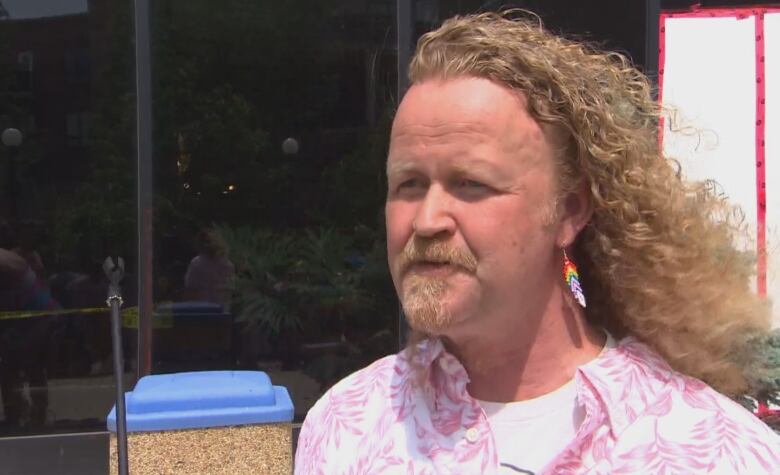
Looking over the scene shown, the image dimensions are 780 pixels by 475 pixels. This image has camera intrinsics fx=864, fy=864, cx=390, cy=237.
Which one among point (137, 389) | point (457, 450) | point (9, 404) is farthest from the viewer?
point (9, 404)

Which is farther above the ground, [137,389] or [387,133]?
[387,133]

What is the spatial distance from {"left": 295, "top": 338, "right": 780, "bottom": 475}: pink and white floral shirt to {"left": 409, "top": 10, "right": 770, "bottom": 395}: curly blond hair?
80 millimetres

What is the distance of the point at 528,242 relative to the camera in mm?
1413

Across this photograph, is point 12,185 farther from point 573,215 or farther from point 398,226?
point 573,215

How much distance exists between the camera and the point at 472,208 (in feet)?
4.55

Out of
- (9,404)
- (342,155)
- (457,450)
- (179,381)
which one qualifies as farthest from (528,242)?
(9,404)

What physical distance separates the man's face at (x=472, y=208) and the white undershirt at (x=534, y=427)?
7.0 inches

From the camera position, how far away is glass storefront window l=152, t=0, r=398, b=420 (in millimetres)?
5246

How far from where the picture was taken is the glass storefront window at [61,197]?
199 inches

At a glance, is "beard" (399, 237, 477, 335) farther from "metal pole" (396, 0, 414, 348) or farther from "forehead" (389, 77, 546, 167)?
"metal pole" (396, 0, 414, 348)

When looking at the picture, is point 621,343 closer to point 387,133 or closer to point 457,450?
point 457,450

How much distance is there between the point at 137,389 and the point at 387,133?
9.40ft

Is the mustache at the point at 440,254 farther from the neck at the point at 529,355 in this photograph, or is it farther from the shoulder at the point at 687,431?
the shoulder at the point at 687,431

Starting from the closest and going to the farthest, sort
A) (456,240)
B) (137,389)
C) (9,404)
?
1. (456,240)
2. (137,389)
3. (9,404)
